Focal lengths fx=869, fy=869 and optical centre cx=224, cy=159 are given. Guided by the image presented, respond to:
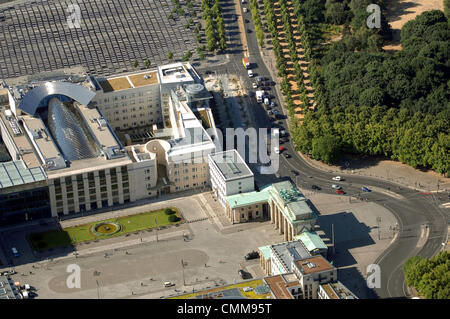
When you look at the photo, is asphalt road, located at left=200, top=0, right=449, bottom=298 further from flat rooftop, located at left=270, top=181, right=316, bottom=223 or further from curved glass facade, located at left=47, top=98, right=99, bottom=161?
curved glass facade, located at left=47, top=98, right=99, bottom=161

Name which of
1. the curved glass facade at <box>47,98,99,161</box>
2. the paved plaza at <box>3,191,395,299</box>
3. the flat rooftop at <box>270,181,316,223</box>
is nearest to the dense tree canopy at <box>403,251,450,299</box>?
the paved plaza at <box>3,191,395,299</box>

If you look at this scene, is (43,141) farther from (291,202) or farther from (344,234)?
(344,234)

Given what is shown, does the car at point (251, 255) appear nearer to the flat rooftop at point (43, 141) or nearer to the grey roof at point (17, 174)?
the grey roof at point (17, 174)

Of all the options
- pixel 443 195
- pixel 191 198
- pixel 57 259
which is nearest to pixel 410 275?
pixel 443 195

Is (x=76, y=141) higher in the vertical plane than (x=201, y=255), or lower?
higher

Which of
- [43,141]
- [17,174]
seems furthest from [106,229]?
[43,141]

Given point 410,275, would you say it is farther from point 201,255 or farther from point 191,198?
point 191,198
